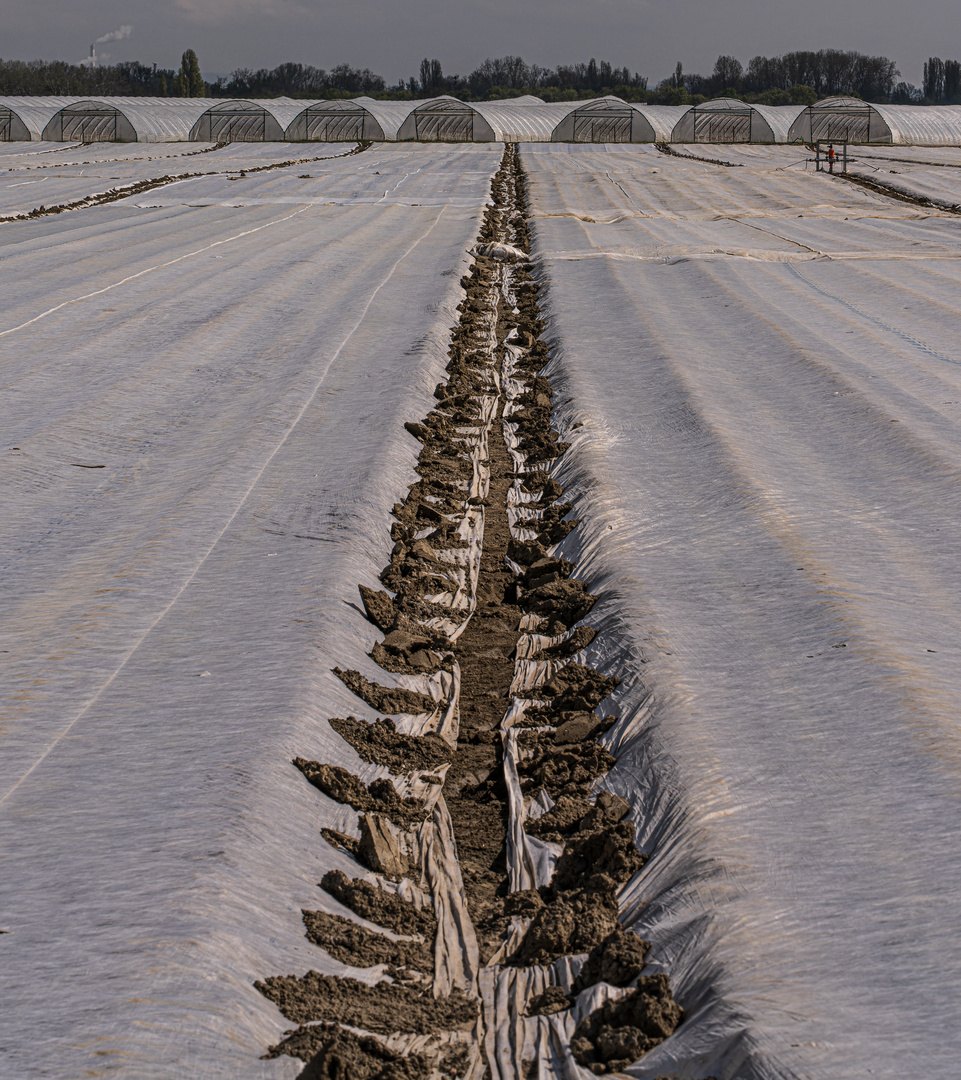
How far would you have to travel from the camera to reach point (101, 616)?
13.7 feet

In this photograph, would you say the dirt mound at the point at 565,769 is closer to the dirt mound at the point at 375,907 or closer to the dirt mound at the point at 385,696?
the dirt mound at the point at 385,696

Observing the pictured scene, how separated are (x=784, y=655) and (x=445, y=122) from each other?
42.5 meters

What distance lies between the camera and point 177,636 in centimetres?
408

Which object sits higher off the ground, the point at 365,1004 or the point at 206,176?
the point at 206,176

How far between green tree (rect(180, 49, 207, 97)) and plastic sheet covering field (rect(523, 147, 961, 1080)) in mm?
66730

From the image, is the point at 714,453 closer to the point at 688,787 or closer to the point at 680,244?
the point at 688,787

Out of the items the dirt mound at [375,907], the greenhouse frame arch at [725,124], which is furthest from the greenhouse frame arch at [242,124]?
the dirt mound at [375,907]

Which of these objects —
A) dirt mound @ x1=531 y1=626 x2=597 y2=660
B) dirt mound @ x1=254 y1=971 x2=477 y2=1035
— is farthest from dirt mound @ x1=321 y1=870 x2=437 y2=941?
dirt mound @ x1=531 y1=626 x2=597 y2=660

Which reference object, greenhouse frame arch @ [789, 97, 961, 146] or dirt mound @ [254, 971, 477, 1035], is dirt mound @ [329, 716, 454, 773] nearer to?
dirt mound @ [254, 971, 477, 1035]

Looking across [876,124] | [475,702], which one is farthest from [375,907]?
[876,124]

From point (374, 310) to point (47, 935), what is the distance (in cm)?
826

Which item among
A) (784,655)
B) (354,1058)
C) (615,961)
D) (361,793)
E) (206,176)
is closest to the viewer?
(354,1058)

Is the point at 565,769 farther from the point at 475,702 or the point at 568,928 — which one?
the point at 568,928

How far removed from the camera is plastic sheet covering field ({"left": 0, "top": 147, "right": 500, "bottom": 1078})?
2439 mm
